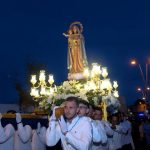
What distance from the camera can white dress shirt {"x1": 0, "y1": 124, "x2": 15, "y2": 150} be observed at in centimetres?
1043

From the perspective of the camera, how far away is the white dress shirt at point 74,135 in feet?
20.7

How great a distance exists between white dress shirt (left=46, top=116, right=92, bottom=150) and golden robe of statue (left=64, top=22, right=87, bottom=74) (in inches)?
460

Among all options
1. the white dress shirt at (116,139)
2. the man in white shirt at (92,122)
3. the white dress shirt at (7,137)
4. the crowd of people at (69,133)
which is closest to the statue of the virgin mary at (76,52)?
the white dress shirt at (116,139)

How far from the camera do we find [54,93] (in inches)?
538

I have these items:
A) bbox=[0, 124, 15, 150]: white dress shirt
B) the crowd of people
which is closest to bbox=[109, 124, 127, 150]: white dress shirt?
the crowd of people

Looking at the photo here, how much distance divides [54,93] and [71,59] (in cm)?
538

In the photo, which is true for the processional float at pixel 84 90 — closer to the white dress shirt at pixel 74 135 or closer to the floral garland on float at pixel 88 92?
the floral garland on float at pixel 88 92

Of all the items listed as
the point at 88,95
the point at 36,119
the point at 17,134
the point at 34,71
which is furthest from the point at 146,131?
the point at 34,71

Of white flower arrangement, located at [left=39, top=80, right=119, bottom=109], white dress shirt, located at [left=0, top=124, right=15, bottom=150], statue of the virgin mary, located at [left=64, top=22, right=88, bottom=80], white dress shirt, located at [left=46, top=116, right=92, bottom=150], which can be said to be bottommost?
white dress shirt, located at [left=46, top=116, right=92, bottom=150]

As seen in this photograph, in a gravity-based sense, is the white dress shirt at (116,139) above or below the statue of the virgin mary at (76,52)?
below

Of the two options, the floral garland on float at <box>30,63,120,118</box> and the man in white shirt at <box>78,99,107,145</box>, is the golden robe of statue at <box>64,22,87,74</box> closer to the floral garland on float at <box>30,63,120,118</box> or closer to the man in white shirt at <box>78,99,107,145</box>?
the floral garland on float at <box>30,63,120,118</box>

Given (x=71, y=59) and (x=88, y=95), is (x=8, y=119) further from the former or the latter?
(x=71, y=59)

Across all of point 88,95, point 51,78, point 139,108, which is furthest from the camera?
point 139,108

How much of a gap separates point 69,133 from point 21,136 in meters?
5.12
